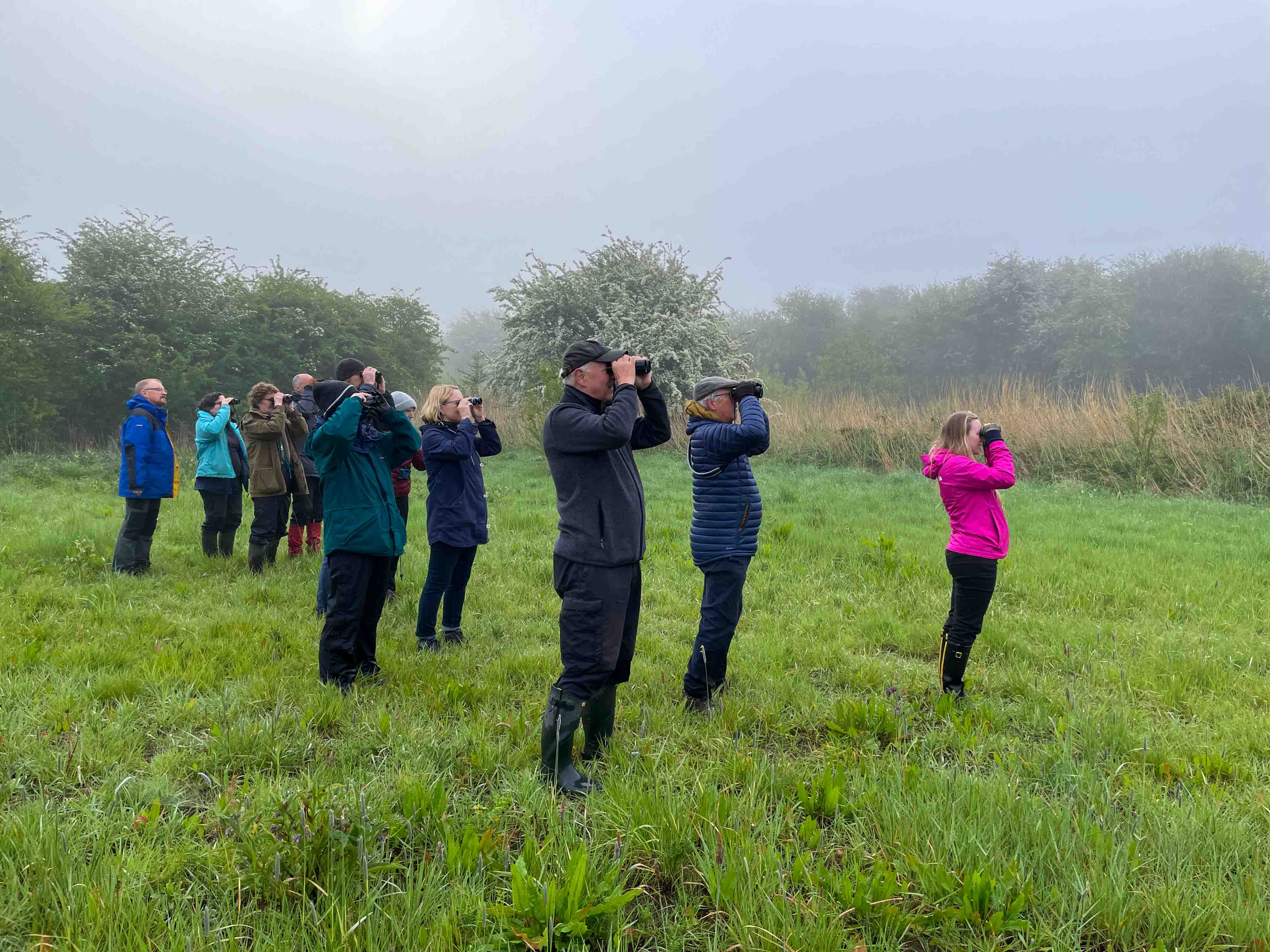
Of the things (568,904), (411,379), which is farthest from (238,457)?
(411,379)

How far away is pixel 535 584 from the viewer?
7043 millimetres

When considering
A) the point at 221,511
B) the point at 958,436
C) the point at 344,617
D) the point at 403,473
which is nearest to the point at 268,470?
the point at 221,511

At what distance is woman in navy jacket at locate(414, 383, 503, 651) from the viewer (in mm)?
5098

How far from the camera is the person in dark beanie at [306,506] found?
734 centimetres

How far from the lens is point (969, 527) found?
13.6 feet

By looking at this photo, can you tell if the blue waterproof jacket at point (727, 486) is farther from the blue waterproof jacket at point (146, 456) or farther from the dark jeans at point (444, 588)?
the blue waterproof jacket at point (146, 456)

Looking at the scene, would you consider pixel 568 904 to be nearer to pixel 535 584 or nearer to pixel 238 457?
pixel 535 584

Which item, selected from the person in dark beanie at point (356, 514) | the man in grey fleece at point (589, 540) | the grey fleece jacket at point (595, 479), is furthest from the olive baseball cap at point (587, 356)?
the person in dark beanie at point (356, 514)

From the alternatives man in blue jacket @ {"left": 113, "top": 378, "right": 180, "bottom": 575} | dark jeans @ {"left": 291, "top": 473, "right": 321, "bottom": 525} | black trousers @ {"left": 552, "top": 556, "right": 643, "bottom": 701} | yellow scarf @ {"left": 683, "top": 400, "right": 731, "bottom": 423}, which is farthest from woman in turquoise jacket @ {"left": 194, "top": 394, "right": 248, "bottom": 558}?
black trousers @ {"left": 552, "top": 556, "right": 643, "bottom": 701}

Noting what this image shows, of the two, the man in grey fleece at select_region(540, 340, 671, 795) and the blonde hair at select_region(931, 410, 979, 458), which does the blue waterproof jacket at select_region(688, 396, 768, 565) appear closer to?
the man in grey fleece at select_region(540, 340, 671, 795)

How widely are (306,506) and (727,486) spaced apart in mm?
5545

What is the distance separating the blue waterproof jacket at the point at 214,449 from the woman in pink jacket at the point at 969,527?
278 inches

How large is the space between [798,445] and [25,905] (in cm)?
1907

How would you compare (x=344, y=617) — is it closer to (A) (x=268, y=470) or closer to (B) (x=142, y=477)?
(A) (x=268, y=470)
